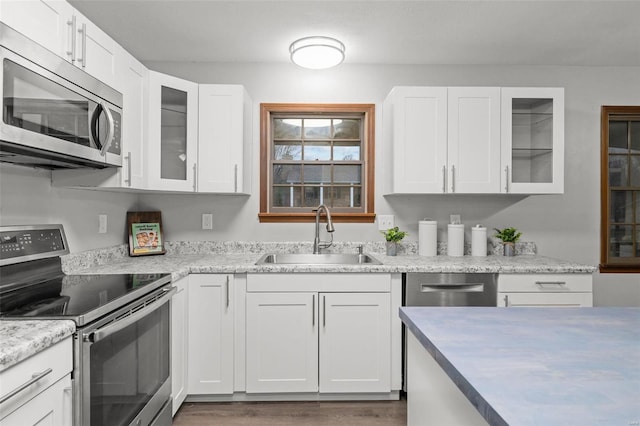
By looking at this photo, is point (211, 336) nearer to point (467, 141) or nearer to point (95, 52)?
point (95, 52)

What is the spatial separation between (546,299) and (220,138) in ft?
7.89

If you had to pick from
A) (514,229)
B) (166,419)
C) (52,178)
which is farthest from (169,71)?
(514,229)

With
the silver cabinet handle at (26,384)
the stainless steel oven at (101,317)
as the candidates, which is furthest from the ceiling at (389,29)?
the silver cabinet handle at (26,384)

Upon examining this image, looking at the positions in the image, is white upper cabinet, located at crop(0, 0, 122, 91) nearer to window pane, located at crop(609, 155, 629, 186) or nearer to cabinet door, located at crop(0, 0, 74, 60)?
cabinet door, located at crop(0, 0, 74, 60)

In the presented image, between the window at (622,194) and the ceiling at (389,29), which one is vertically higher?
the ceiling at (389,29)

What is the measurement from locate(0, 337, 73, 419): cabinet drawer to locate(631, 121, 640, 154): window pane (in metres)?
3.97

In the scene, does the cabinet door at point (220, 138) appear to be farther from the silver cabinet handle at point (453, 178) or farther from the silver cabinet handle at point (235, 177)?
the silver cabinet handle at point (453, 178)

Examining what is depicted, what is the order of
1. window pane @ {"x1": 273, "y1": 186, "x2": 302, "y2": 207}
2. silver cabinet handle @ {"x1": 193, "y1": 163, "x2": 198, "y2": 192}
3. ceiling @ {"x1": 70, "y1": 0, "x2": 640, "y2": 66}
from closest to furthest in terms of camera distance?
ceiling @ {"x1": 70, "y1": 0, "x2": 640, "y2": 66} < silver cabinet handle @ {"x1": 193, "y1": 163, "x2": 198, "y2": 192} < window pane @ {"x1": 273, "y1": 186, "x2": 302, "y2": 207}

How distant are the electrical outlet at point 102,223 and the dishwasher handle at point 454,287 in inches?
82.5

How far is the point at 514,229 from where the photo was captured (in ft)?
9.34

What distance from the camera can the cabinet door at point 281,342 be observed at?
7.55ft

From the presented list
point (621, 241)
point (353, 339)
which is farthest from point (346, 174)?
point (621, 241)

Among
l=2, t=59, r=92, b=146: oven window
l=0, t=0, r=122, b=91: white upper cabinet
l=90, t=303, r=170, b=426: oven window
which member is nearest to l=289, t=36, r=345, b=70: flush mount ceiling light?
l=0, t=0, r=122, b=91: white upper cabinet

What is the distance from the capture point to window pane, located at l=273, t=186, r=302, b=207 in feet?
9.98
